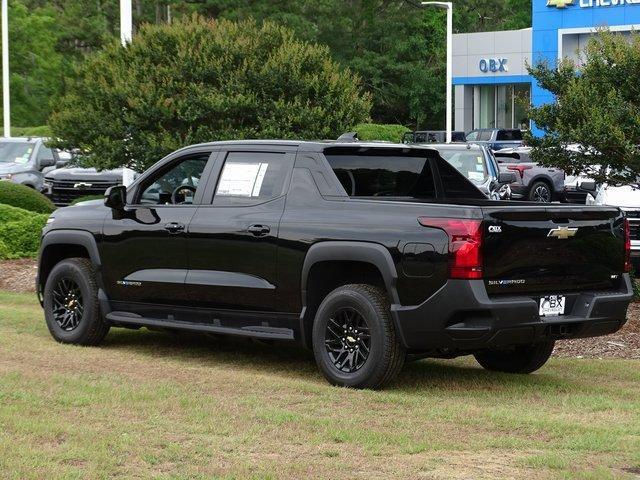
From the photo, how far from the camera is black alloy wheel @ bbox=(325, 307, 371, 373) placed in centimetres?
908

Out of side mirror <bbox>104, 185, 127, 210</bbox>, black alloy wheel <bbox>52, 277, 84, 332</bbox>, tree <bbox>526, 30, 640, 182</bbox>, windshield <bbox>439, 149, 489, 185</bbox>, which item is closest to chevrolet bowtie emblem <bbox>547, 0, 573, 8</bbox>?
windshield <bbox>439, 149, 489, 185</bbox>

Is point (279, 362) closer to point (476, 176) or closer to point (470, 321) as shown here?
point (470, 321)

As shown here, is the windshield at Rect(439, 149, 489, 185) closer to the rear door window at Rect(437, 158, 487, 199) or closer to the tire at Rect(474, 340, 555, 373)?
the rear door window at Rect(437, 158, 487, 199)

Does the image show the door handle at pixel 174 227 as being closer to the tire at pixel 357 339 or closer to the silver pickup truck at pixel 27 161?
the tire at pixel 357 339

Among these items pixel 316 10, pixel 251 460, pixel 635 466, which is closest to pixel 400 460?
pixel 251 460

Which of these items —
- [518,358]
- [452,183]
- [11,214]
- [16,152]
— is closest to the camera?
[518,358]

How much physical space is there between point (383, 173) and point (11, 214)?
10174 millimetres

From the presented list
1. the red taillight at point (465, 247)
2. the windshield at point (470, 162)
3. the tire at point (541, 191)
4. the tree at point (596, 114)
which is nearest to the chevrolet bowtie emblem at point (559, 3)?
the tire at point (541, 191)

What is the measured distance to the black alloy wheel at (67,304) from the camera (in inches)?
442

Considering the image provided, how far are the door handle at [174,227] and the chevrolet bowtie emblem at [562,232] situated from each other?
2990 mm

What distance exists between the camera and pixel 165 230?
34.0 ft

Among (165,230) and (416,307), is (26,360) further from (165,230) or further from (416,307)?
(416,307)

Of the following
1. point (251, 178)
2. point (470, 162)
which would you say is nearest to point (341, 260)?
point (251, 178)

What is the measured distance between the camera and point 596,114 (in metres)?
12.9
